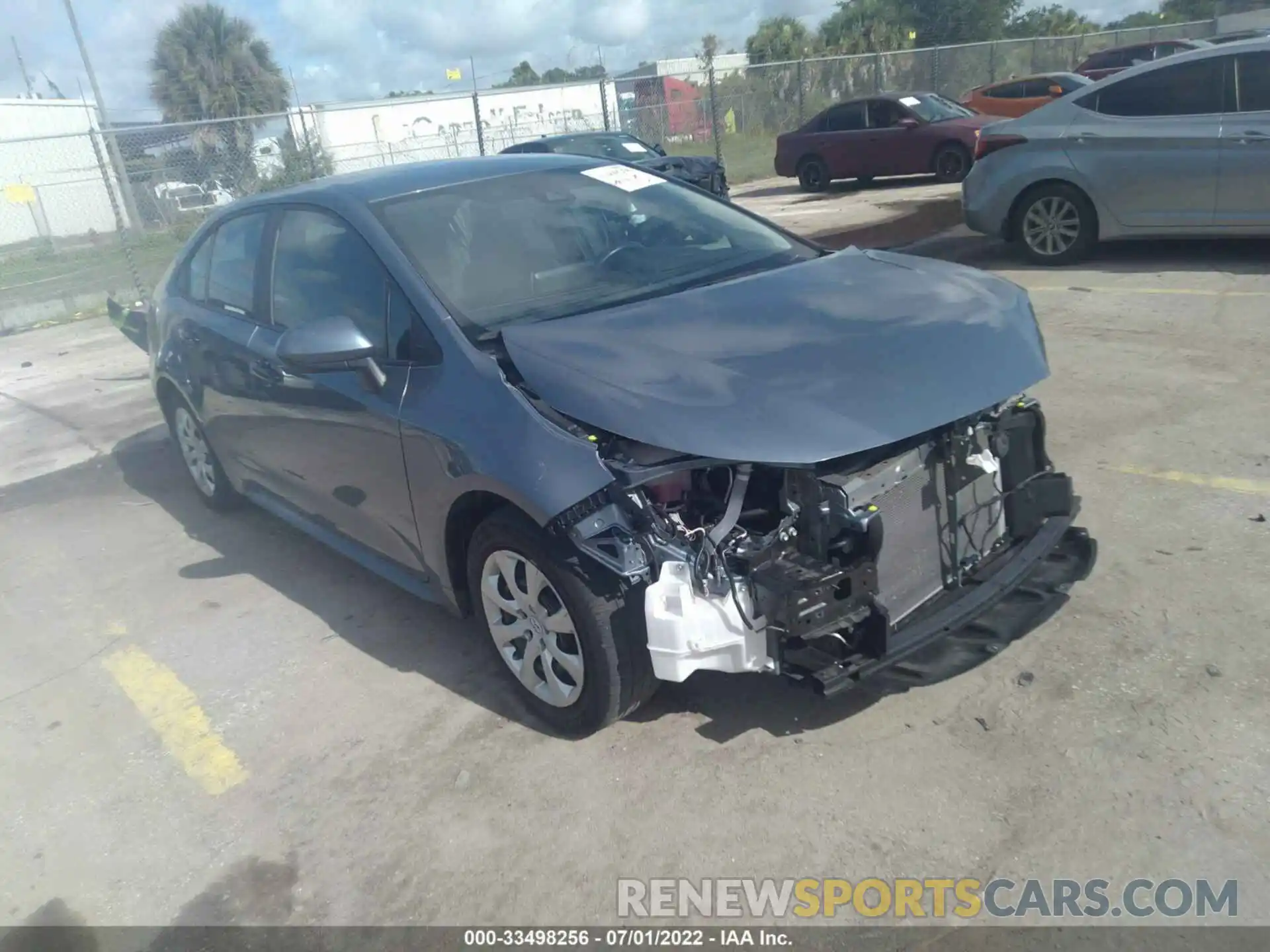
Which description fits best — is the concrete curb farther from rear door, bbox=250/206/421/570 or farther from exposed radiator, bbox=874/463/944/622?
exposed radiator, bbox=874/463/944/622

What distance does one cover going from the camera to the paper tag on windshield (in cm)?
440

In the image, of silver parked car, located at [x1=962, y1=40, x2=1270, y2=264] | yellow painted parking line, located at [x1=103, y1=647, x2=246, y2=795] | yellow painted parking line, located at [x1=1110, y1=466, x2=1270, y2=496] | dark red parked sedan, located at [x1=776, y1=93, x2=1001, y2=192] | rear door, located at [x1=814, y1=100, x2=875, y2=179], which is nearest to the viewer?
yellow painted parking line, located at [x1=103, y1=647, x2=246, y2=795]

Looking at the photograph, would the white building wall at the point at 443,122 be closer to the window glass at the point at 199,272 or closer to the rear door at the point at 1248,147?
the window glass at the point at 199,272

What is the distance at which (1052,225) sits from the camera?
887 cm

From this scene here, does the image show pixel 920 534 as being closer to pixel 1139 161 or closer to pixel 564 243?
pixel 564 243

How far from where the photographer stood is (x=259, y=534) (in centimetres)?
561

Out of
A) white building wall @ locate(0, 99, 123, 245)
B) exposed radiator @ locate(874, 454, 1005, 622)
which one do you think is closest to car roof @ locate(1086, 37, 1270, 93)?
exposed radiator @ locate(874, 454, 1005, 622)

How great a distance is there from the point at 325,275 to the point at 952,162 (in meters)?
14.9

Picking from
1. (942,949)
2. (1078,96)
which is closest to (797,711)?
(942,949)

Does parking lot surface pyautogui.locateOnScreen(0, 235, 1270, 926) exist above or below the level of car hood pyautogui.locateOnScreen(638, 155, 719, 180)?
below

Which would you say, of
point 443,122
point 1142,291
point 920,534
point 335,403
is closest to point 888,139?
point 1142,291

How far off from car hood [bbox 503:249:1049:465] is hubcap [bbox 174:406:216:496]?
124 inches

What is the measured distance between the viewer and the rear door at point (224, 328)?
4.68 m

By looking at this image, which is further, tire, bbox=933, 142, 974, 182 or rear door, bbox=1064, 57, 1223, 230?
tire, bbox=933, 142, 974, 182
